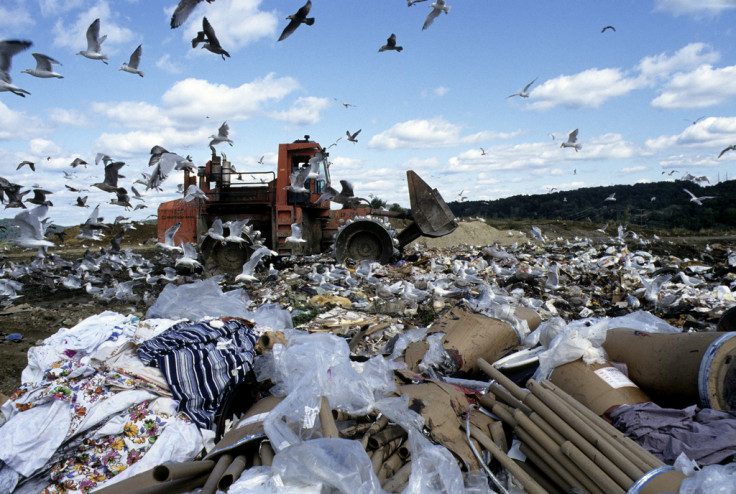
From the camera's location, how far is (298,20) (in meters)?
4.77

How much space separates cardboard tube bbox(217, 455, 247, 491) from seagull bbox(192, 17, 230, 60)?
176 inches

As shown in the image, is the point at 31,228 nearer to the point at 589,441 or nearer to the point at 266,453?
the point at 266,453

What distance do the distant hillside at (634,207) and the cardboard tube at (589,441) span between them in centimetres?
1653

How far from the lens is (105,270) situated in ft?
28.9

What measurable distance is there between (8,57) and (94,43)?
124 centimetres

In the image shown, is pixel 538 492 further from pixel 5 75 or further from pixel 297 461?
pixel 5 75

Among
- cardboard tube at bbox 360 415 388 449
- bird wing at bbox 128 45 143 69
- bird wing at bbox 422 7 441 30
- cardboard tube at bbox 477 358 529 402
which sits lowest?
cardboard tube at bbox 360 415 388 449

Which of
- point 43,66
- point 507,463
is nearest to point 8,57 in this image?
point 43,66

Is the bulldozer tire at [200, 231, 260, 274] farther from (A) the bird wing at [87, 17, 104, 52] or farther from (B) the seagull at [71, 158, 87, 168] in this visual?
(A) the bird wing at [87, 17, 104, 52]

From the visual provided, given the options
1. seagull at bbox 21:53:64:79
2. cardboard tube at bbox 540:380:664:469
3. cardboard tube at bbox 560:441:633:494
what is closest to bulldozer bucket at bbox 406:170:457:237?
seagull at bbox 21:53:64:79

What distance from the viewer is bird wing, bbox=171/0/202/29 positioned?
14.0 feet

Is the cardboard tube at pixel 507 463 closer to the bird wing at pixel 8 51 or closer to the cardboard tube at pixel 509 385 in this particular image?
the cardboard tube at pixel 509 385

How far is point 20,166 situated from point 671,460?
8.48 metres

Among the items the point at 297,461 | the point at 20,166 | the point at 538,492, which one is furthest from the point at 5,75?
the point at 538,492
